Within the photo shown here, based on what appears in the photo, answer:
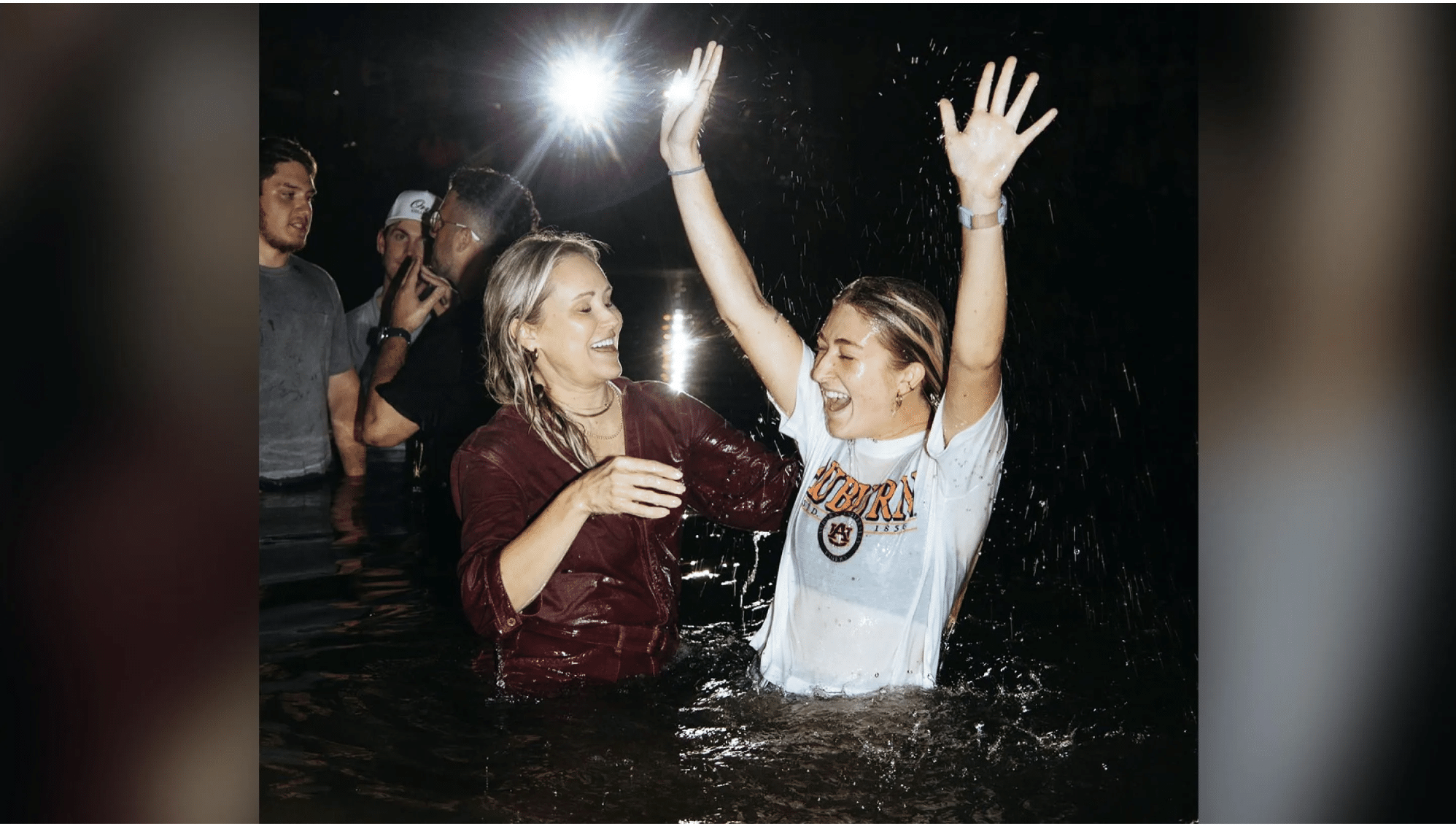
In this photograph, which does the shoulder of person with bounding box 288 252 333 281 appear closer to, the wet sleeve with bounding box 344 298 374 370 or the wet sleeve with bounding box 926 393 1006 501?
the wet sleeve with bounding box 344 298 374 370

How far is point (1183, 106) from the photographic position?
2.88 m

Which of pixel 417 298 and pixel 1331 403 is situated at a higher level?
pixel 417 298

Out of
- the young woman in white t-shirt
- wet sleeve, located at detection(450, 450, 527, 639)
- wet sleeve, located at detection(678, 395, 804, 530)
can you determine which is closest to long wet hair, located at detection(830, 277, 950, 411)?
the young woman in white t-shirt

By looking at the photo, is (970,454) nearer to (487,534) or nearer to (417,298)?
(487,534)

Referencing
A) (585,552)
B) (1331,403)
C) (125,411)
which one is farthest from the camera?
(585,552)

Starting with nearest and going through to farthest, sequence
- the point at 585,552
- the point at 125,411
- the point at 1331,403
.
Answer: the point at 125,411, the point at 1331,403, the point at 585,552

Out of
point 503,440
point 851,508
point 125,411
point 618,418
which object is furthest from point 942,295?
point 125,411

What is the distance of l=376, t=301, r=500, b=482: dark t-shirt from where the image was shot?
9.43 ft

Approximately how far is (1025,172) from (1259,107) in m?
0.63

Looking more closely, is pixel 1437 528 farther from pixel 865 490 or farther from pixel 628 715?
pixel 628 715

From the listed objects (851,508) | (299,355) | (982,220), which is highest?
(982,220)

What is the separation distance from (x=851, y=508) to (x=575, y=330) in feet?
2.97

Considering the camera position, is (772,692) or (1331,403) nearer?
(1331,403)

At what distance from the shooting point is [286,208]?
9.43 feet
